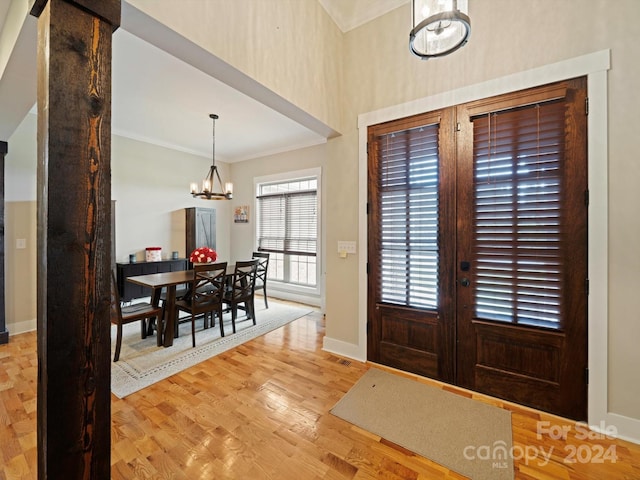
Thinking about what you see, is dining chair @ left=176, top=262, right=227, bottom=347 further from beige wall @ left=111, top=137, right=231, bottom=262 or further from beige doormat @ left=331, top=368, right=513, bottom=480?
beige wall @ left=111, top=137, right=231, bottom=262

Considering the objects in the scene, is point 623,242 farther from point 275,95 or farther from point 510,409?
point 275,95

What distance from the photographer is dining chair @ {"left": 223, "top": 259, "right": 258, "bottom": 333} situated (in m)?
3.55

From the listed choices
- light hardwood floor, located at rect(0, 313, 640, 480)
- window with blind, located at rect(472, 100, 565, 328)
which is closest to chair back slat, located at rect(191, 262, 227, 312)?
light hardwood floor, located at rect(0, 313, 640, 480)

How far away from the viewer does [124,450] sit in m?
1.66

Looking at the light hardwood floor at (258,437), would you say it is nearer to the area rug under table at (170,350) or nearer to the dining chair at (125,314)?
the area rug under table at (170,350)

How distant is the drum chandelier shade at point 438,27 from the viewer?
1228mm

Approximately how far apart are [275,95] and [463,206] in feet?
6.06

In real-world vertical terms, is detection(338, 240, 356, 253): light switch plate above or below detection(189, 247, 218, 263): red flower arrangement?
above

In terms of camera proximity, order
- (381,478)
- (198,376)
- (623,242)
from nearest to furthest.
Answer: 1. (381,478)
2. (623,242)
3. (198,376)

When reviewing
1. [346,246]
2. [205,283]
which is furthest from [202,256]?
[346,246]

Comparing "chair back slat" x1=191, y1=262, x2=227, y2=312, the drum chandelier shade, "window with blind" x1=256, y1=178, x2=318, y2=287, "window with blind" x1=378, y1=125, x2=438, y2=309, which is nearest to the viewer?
the drum chandelier shade

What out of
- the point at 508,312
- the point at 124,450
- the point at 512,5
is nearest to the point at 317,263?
the point at 508,312

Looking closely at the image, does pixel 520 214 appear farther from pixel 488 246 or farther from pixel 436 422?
pixel 436 422

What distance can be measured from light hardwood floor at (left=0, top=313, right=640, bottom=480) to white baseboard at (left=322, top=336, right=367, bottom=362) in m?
0.32
